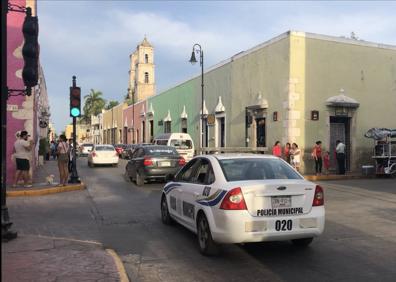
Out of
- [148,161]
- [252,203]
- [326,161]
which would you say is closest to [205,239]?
[252,203]

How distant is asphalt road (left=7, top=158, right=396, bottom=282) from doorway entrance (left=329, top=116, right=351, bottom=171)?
386 inches

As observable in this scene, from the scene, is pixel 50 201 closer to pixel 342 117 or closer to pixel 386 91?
pixel 342 117

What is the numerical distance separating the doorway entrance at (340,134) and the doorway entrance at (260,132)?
11.1 feet

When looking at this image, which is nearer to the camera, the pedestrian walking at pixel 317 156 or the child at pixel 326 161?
the pedestrian walking at pixel 317 156

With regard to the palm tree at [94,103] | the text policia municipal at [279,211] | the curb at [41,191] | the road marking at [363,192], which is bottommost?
the road marking at [363,192]

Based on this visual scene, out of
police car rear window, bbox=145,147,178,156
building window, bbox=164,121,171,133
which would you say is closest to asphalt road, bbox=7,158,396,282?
police car rear window, bbox=145,147,178,156

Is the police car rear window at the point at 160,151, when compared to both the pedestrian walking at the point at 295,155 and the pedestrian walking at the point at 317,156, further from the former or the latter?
the pedestrian walking at the point at 317,156

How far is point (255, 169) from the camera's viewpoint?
7309 mm

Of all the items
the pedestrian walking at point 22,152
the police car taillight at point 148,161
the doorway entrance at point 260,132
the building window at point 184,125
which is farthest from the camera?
the building window at point 184,125

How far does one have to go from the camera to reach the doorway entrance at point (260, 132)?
976 inches

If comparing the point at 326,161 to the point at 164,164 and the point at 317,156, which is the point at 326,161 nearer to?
the point at 317,156

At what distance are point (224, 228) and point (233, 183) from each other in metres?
0.66

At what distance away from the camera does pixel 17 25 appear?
16828 millimetres

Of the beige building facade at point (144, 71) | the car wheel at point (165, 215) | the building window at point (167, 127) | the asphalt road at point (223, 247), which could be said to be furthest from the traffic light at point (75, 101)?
the beige building facade at point (144, 71)
